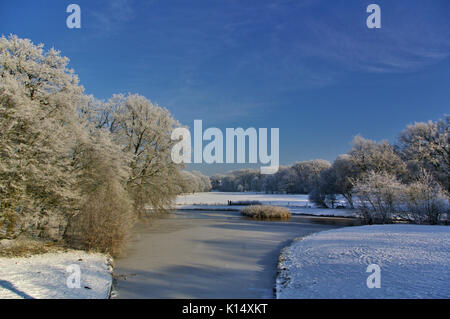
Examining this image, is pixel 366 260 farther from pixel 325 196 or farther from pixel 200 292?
pixel 325 196

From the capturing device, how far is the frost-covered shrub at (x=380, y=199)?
870 inches

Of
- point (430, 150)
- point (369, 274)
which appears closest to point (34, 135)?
point (369, 274)

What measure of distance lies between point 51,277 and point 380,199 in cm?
2405

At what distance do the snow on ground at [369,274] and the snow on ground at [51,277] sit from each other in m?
5.32

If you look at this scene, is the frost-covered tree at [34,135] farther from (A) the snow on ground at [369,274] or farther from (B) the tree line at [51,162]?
(A) the snow on ground at [369,274]

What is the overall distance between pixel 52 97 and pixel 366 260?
14.3 meters

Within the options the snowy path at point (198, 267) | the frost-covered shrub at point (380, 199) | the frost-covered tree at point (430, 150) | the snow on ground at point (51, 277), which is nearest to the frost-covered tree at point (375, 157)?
the frost-covered tree at point (430, 150)

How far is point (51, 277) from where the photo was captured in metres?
7.81

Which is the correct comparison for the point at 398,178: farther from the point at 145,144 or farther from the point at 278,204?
the point at 145,144

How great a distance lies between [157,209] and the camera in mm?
22453

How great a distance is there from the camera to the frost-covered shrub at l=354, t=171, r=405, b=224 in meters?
22.1

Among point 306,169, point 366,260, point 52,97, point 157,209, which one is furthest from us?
point 306,169

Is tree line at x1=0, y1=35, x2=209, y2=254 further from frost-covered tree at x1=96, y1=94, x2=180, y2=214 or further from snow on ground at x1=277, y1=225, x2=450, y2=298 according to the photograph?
snow on ground at x1=277, y1=225, x2=450, y2=298
